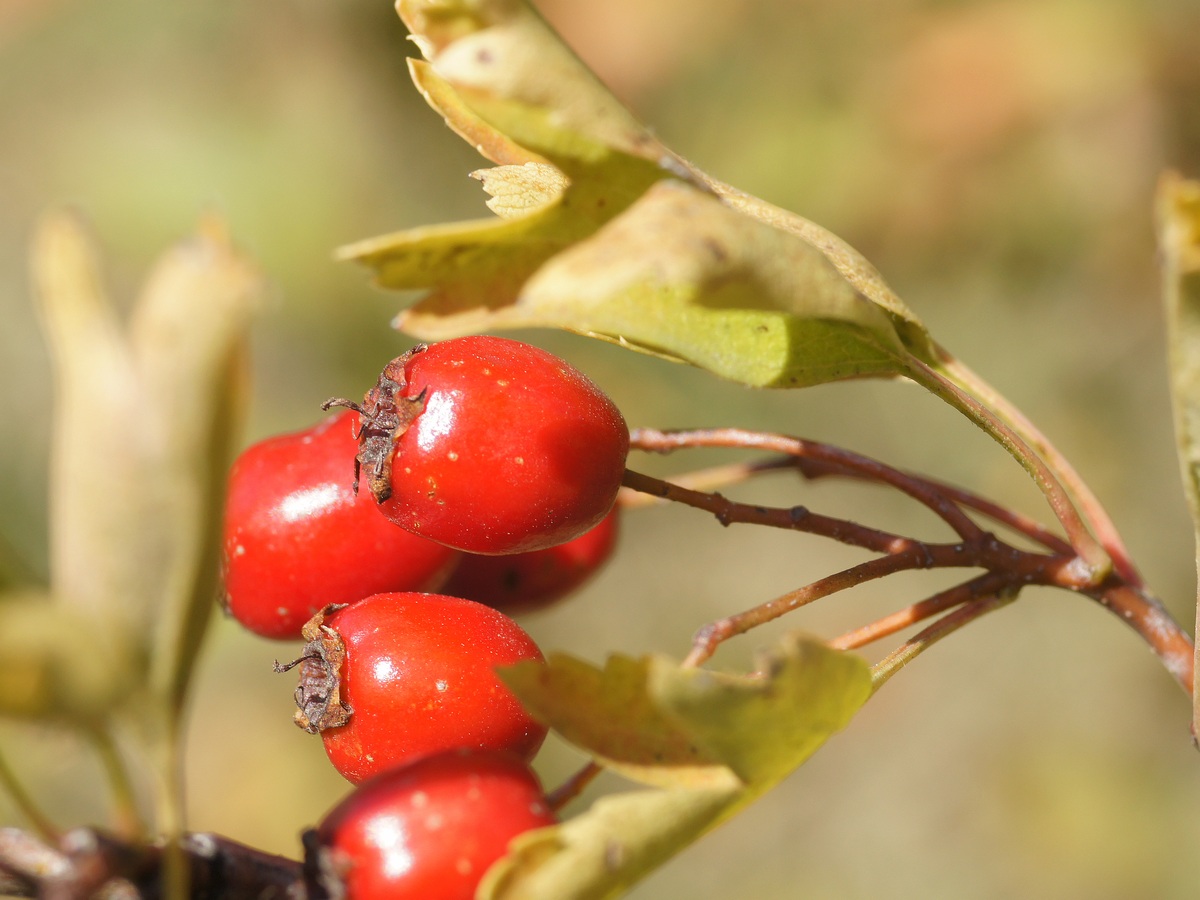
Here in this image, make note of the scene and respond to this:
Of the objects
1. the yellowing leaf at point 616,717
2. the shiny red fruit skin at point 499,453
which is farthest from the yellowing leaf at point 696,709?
the shiny red fruit skin at point 499,453

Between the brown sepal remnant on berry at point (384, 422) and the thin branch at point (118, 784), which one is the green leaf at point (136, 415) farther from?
the brown sepal remnant on berry at point (384, 422)

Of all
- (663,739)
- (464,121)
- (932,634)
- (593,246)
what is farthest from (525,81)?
(932,634)

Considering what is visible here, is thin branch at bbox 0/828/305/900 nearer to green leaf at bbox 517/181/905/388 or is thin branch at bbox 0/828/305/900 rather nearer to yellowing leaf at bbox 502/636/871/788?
yellowing leaf at bbox 502/636/871/788

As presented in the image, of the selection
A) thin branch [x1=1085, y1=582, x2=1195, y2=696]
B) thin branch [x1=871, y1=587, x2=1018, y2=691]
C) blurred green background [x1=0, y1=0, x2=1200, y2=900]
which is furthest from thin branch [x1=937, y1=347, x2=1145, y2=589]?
blurred green background [x1=0, y1=0, x2=1200, y2=900]

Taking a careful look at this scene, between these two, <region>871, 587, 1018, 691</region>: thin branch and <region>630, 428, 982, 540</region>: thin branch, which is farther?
<region>630, 428, 982, 540</region>: thin branch

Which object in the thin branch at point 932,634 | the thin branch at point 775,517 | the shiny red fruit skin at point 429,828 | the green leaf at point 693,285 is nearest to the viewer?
the green leaf at point 693,285

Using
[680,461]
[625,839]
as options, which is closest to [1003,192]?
[680,461]

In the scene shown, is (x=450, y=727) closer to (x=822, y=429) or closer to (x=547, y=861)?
(x=547, y=861)
